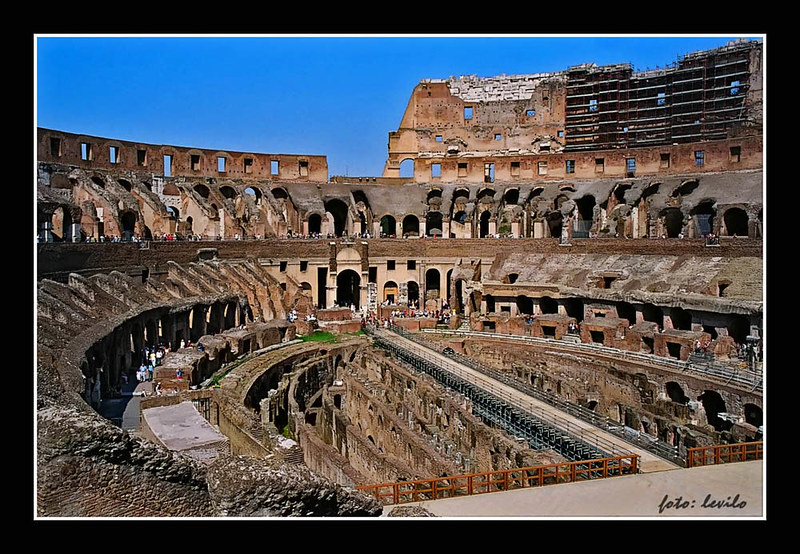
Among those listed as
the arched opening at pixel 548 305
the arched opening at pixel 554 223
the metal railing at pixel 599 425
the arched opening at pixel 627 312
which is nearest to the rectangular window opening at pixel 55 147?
the metal railing at pixel 599 425

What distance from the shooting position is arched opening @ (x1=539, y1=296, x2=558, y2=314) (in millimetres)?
36969

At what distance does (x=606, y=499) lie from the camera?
10750mm

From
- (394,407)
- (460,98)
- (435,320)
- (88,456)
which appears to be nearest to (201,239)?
(435,320)

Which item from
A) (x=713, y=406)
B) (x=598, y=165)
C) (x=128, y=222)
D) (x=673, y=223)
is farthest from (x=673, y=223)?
(x=128, y=222)

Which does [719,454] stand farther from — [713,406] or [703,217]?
[703,217]

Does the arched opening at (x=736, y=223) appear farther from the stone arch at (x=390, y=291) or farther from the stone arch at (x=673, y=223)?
the stone arch at (x=390, y=291)

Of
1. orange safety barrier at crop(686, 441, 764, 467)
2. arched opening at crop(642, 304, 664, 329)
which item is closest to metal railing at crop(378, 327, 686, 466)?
orange safety barrier at crop(686, 441, 764, 467)

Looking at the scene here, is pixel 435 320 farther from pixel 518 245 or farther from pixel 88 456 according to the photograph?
pixel 88 456

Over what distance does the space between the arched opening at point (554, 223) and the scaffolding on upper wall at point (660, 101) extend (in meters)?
9.12

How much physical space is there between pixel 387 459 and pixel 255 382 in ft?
32.1

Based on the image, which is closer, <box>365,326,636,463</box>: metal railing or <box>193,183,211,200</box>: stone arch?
<box>365,326,636,463</box>: metal railing

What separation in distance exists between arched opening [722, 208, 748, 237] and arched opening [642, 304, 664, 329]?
11200 millimetres

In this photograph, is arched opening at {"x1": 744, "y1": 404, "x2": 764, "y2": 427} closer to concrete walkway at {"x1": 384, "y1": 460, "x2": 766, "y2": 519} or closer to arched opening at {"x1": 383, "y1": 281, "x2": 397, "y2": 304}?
concrete walkway at {"x1": 384, "y1": 460, "x2": 766, "y2": 519}

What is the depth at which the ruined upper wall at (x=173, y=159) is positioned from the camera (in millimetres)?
39688
